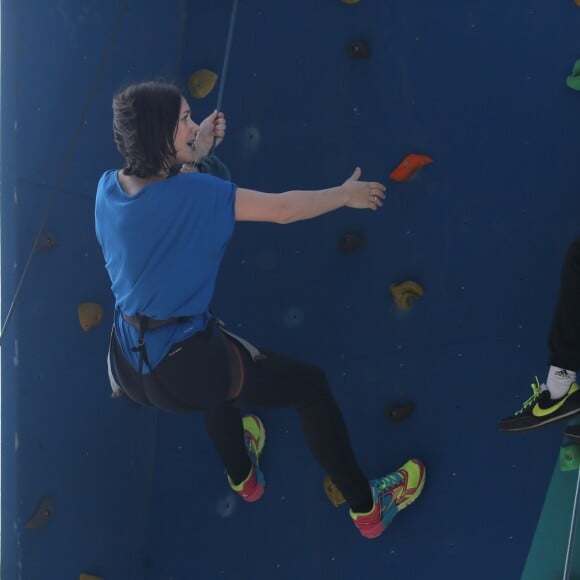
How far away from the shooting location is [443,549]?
2.80 metres

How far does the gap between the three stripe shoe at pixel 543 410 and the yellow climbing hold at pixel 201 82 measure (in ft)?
3.98

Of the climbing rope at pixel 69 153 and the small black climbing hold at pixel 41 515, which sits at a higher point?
the climbing rope at pixel 69 153

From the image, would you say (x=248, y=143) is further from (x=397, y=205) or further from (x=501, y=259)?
(x=501, y=259)

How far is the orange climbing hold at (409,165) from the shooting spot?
2721 millimetres

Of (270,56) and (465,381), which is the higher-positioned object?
(270,56)

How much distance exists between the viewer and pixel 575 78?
2.54 m

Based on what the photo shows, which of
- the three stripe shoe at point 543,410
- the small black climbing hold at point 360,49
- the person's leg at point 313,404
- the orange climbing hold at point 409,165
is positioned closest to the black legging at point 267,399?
the person's leg at point 313,404

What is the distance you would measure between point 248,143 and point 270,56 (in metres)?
0.24

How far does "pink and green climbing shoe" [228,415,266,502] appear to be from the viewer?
280cm

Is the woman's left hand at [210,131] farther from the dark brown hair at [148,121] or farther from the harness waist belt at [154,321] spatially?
the harness waist belt at [154,321]

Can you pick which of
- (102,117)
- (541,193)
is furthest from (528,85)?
(102,117)

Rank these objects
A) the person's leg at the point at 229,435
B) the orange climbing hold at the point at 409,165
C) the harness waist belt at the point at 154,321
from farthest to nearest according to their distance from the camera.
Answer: the orange climbing hold at the point at 409,165 < the person's leg at the point at 229,435 < the harness waist belt at the point at 154,321

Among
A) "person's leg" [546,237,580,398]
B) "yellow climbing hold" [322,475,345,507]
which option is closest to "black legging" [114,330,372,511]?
"yellow climbing hold" [322,475,345,507]

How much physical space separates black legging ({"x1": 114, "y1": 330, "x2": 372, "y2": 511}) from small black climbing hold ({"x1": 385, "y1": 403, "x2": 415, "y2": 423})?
0.27m
